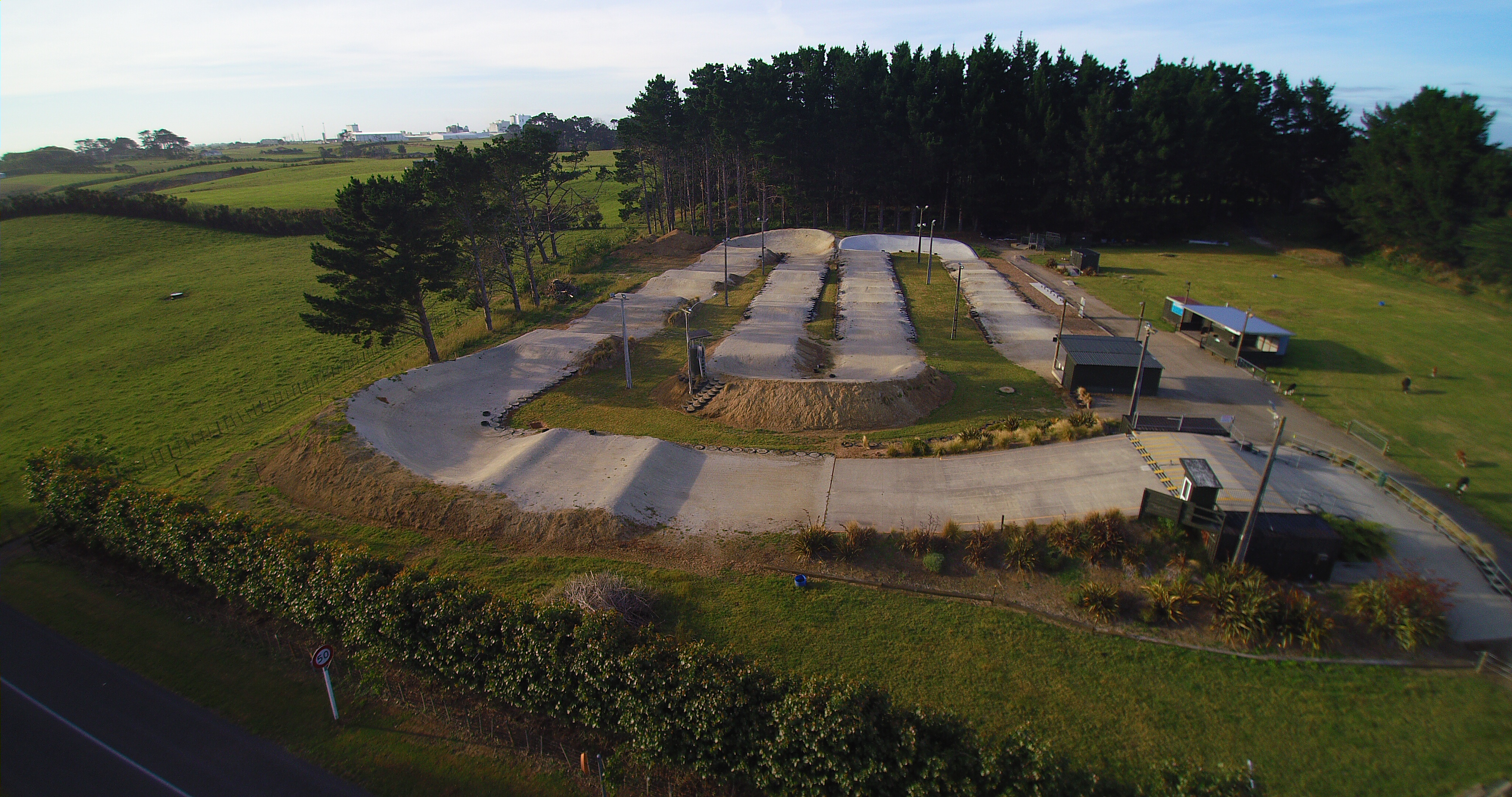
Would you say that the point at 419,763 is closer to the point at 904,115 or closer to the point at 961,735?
the point at 961,735

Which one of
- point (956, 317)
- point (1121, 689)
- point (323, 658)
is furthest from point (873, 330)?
point (323, 658)

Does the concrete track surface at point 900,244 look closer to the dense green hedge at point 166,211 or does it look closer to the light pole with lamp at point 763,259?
the light pole with lamp at point 763,259

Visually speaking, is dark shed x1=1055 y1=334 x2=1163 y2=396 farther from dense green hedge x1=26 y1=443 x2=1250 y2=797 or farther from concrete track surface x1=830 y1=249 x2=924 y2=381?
dense green hedge x1=26 y1=443 x2=1250 y2=797

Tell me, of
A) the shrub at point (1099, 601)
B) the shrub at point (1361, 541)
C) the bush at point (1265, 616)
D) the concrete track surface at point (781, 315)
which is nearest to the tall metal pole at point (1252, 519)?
the bush at point (1265, 616)

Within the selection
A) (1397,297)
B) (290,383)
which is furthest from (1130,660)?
(1397,297)

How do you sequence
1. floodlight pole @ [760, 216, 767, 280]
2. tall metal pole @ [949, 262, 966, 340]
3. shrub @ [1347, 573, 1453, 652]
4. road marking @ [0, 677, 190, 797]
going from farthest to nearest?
floodlight pole @ [760, 216, 767, 280] < tall metal pole @ [949, 262, 966, 340] < shrub @ [1347, 573, 1453, 652] < road marking @ [0, 677, 190, 797]

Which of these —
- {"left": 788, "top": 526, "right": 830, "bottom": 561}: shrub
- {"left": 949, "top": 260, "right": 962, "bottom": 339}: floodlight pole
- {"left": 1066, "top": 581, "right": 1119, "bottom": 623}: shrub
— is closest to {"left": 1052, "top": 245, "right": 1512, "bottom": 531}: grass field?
{"left": 949, "top": 260, "right": 962, "bottom": 339}: floodlight pole
